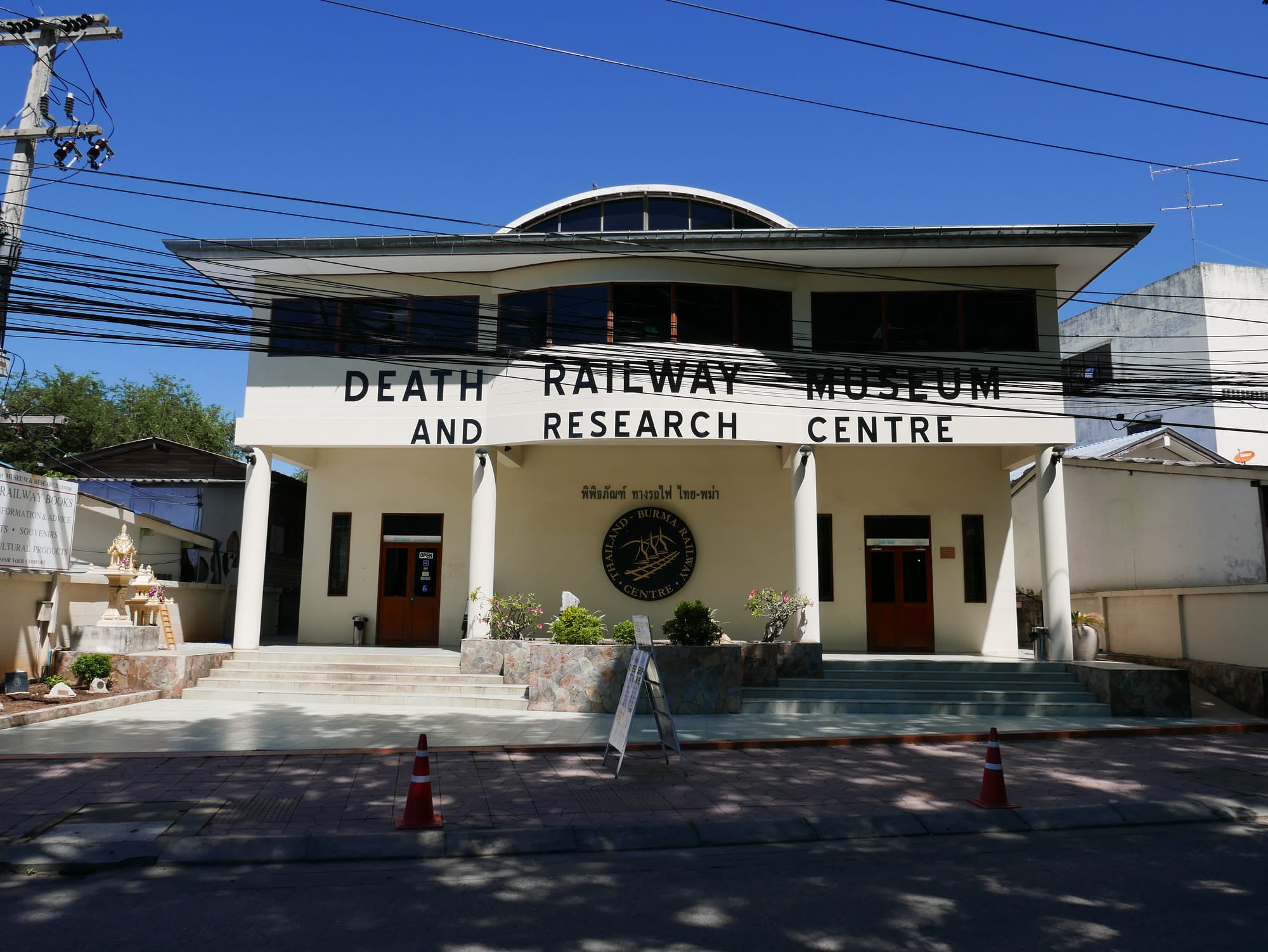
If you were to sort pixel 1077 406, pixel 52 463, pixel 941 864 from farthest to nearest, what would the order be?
pixel 1077 406
pixel 52 463
pixel 941 864

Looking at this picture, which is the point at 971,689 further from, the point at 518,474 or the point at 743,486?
the point at 518,474

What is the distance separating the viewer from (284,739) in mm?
10875

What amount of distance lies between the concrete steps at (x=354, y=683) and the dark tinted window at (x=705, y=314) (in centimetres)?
678

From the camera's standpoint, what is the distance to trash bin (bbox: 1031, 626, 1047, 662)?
15938mm

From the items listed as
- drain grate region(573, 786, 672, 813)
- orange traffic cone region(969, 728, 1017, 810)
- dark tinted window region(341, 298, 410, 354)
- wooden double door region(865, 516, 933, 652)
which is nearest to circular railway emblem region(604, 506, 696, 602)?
wooden double door region(865, 516, 933, 652)

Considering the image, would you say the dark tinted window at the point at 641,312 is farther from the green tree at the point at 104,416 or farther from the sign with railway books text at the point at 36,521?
the green tree at the point at 104,416

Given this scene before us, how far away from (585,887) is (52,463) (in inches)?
1131

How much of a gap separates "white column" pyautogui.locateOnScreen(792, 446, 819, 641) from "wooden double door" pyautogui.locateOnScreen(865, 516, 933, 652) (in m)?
3.06

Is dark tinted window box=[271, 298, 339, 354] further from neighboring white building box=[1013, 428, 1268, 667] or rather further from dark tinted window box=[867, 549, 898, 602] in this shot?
neighboring white building box=[1013, 428, 1268, 667]

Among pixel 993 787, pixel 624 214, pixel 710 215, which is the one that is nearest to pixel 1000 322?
pixel 710 215

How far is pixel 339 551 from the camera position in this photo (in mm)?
19062

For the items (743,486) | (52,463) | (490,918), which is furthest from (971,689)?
(52,463)

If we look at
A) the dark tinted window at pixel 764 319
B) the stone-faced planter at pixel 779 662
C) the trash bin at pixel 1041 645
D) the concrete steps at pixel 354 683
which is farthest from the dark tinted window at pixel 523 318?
the trash bin at pixel 1041 645

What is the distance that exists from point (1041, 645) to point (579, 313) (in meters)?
10.1
